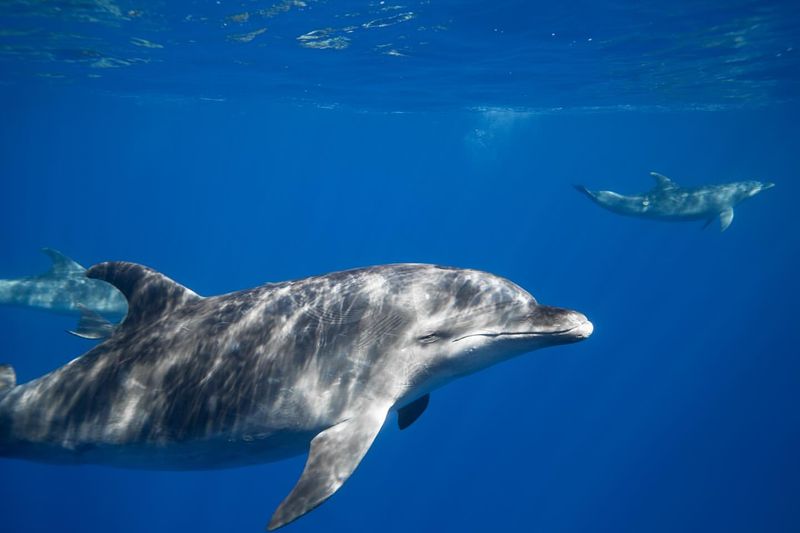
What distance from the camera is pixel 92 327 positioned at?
6.42m

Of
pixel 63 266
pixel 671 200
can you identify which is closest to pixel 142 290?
pixel 63 266

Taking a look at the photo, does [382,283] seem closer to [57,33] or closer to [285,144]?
[57,33]

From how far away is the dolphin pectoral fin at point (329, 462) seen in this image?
4.41 metres

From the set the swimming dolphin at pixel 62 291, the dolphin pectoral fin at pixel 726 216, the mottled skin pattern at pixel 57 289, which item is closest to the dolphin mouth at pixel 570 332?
the swimming dolphin at pixel 62 291

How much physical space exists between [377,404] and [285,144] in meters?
100

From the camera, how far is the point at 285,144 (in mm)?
100375

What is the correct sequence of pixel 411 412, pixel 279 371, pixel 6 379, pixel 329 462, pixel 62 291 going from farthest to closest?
pixel 62 291
pixel 411 412
pixel 6 379
pixel 279 371
pixel 329 462

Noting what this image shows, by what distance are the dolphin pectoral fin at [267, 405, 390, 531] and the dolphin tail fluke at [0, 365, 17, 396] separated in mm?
3726

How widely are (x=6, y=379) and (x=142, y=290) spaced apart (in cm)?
182

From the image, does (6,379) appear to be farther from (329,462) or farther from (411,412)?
(411,412)

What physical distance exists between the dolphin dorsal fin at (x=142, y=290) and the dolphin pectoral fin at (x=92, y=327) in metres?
0.32

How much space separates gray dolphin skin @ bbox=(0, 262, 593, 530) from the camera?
527 cm

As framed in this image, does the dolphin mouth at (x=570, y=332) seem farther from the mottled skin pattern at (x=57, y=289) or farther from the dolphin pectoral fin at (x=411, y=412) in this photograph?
the mottled skin pattern at (x=57, y=289)

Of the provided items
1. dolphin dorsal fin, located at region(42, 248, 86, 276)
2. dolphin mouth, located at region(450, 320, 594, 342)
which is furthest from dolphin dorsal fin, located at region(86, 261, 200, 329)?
dolphin dorsal fin, located at region(42, 248, 86, 276)
